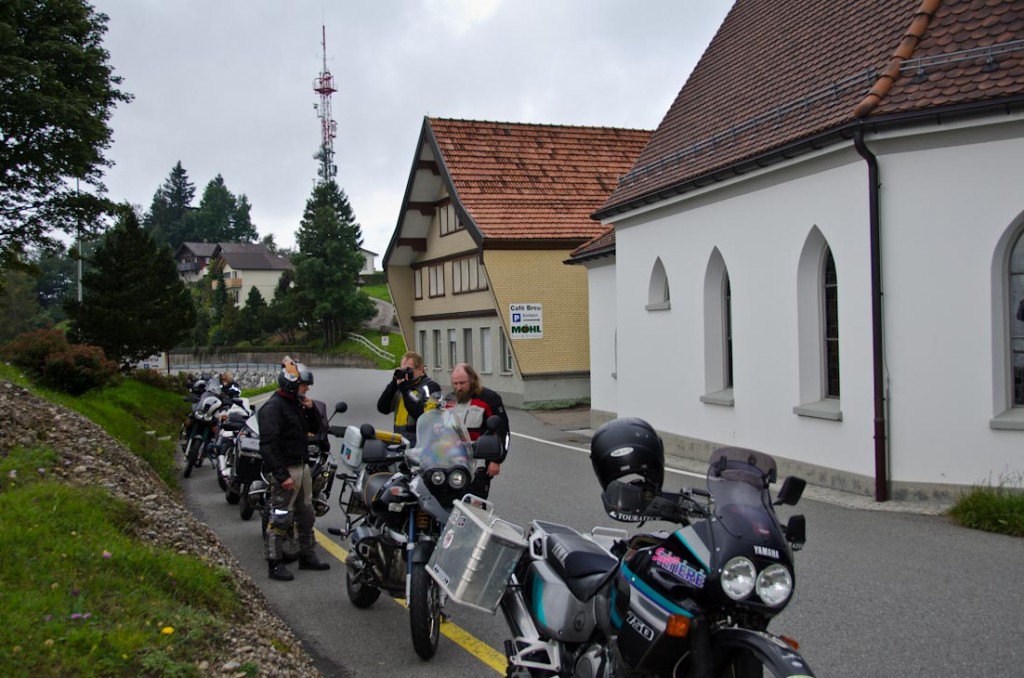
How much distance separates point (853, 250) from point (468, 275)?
888 inches

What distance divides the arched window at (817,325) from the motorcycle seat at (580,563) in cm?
928

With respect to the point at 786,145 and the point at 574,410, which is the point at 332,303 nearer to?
the point at 574,410

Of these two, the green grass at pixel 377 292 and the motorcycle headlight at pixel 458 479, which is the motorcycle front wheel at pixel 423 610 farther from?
the green grass at pixel 377 292

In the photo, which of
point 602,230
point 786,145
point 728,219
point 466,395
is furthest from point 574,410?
point 466,395

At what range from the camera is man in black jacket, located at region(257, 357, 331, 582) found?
785 centimetres

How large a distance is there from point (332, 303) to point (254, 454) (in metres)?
65.4

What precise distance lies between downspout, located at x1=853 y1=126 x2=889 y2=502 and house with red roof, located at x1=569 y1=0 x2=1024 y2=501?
0.02 m

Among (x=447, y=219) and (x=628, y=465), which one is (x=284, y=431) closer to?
(x=628, y=465)

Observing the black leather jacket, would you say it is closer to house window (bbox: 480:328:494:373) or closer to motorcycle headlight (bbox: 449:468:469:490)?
motorcycle headlight (bbox: 449:468:469:490)

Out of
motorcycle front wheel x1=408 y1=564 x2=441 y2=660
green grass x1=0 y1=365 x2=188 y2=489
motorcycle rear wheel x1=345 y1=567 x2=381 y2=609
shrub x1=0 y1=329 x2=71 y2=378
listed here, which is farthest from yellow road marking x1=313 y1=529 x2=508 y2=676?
shrub x1=0 y1=329 x2=71 y2=378

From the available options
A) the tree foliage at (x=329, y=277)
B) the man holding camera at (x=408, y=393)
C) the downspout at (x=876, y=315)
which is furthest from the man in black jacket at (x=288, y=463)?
the tree foliage at (x=329, y=277)

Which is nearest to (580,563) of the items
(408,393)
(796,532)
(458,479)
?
(796,532)

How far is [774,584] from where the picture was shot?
315cm

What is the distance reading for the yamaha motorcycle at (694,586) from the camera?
3.15m
